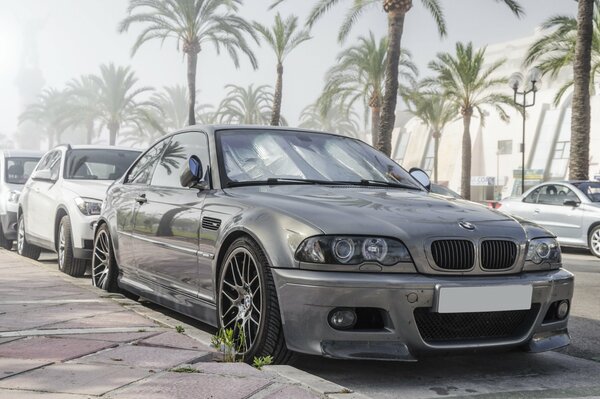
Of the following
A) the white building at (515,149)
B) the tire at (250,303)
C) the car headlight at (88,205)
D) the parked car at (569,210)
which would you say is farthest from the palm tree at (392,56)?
the white building at (515,149)

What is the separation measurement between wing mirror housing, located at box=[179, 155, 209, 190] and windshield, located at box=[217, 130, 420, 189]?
154 mm

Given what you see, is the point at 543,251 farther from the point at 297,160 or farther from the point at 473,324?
the point at 297,160

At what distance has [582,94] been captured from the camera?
808 inches

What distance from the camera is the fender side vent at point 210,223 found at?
4.64 meters

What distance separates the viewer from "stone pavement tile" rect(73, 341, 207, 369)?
3.78 m

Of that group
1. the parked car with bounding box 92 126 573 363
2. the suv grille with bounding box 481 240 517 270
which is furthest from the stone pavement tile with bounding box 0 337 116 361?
the suv grille with bounding box 481 240 517 270

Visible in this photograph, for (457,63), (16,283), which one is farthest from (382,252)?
(457,63)

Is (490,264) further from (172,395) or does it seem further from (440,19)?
(440,19)

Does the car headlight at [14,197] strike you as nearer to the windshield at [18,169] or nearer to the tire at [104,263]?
the windshield at [18,169]

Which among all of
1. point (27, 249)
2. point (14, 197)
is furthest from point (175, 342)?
point (14, 197)

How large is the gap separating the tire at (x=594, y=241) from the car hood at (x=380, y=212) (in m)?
9.49

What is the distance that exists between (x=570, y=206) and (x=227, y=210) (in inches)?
428

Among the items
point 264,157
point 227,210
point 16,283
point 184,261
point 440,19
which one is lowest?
point 16,283

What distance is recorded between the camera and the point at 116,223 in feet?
21.2
